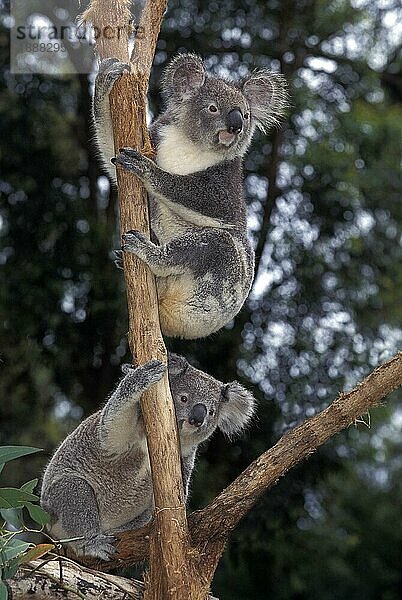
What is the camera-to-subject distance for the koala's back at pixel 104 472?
9.73 feet

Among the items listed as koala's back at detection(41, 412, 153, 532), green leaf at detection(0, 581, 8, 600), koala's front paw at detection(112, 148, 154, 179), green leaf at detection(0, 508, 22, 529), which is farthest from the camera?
koala's back at detection(41, 412, 153, 532)

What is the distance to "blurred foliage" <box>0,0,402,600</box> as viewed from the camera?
5.24 meters

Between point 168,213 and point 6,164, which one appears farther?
point 6,164

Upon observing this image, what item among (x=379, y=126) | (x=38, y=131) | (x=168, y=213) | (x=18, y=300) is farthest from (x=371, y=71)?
(x=168, y=213)

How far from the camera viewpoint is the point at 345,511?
8.09 meters

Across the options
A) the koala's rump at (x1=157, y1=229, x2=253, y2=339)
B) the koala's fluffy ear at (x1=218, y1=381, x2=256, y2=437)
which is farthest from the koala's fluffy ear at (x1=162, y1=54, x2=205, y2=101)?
the koala's fluffy ear at (x1=218, y1=381, x2=256, y2=437)

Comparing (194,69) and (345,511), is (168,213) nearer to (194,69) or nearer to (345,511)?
(194,69)

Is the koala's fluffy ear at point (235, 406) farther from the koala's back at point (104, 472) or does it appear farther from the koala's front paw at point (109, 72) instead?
the koala's front paw at point (109, 72)

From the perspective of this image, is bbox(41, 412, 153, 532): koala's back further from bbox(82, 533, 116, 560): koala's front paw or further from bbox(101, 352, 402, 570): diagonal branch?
bbox(101, 352, 402, 570): diagonal branch

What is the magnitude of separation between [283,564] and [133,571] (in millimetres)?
2030

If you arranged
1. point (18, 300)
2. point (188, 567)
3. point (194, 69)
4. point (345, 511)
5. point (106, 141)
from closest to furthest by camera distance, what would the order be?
1. point (188, 567)
2. point (106, 141)
3. point (194, 69)
4. point (18, 300)
5. point (345, 511)

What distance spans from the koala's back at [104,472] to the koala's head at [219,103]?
1.03m

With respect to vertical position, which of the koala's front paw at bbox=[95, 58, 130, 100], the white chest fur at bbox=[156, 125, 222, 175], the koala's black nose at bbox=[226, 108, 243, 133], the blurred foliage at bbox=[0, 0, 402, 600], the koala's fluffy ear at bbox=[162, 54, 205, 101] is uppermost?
the koala's front paw at bbox=[95, 58, 130, 100]

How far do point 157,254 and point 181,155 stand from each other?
468 mm
